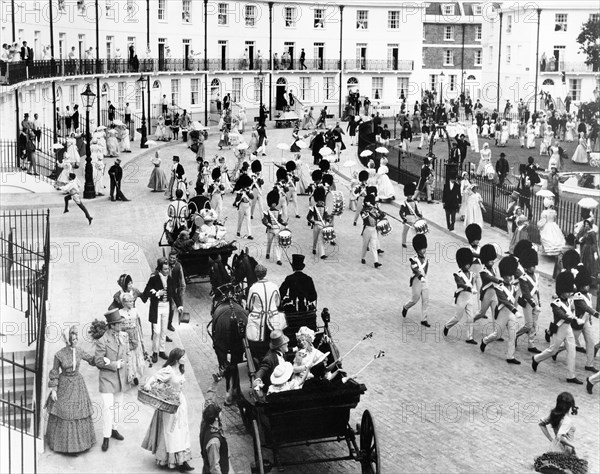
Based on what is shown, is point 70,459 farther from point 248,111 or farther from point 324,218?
point 248,111

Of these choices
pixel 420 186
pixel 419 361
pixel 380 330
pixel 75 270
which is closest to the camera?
pixel 419 361

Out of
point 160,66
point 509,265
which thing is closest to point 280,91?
point 160,66

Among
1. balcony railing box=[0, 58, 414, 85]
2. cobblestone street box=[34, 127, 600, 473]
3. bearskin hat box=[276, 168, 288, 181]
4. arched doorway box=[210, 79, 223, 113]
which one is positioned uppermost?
balcony railing box=[0, 58, 414, 85]

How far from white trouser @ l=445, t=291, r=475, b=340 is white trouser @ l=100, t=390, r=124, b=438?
6917mm

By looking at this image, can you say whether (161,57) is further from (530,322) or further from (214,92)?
(530,322)

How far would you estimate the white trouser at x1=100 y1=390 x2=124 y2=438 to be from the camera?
42.7 feet

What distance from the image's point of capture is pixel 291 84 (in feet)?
211

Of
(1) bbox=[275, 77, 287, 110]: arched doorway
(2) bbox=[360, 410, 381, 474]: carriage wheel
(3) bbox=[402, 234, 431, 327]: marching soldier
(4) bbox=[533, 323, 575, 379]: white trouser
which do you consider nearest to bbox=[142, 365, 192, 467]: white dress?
(2) bbox=[360, 410, 381, 474]: carriage wheel

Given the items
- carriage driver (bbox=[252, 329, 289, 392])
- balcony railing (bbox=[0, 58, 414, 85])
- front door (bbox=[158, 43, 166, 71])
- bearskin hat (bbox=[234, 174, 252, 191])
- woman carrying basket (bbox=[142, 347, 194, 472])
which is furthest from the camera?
front door (bbox=[158, 43, 166, 71])

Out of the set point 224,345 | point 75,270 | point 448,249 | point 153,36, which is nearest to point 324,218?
point 448,249

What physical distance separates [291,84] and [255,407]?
175ft

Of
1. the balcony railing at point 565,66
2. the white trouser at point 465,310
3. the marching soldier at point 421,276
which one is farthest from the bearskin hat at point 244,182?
the balcony railing at point 565,66

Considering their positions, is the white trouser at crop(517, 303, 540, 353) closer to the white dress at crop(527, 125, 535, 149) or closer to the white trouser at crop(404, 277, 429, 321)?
the white trouser at crop(404, 277, 429, 321)

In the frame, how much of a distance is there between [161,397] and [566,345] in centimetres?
699
